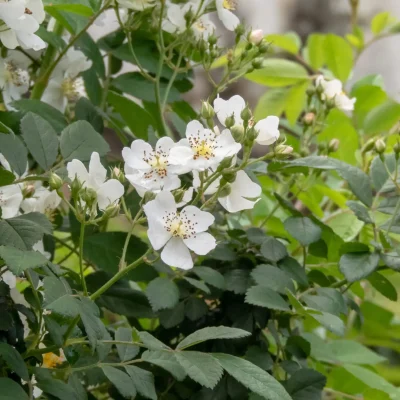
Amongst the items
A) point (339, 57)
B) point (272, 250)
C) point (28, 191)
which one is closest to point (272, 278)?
point (272, 250)

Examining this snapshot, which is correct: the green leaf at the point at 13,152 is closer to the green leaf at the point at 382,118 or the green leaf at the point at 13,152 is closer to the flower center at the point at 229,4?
the flower center at the point at 229,4

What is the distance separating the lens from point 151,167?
58cm

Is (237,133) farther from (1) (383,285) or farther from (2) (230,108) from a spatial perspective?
(1) (383,285)

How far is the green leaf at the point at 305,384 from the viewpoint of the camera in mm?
689

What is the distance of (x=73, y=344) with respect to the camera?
0.59 meters

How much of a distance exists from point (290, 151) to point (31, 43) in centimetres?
26

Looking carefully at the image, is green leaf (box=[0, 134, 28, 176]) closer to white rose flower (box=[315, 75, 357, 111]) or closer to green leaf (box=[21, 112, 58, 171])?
green leaf (box=[21, 112, 58, 171])

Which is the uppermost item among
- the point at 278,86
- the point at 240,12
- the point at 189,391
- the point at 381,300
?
the point at 278,86

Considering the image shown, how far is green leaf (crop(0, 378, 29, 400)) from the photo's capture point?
20.6 inches

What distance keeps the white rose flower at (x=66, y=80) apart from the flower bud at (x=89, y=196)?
1.00 ft

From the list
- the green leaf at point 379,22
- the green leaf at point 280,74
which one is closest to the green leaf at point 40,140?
the green leaf at point 280,74

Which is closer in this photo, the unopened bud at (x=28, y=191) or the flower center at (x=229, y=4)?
the unopened bud at (x=28, y=191)

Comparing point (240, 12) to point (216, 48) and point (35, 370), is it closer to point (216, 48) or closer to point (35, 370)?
point (216, 48)

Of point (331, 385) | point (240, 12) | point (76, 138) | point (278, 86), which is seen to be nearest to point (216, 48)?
point (76, 138)
